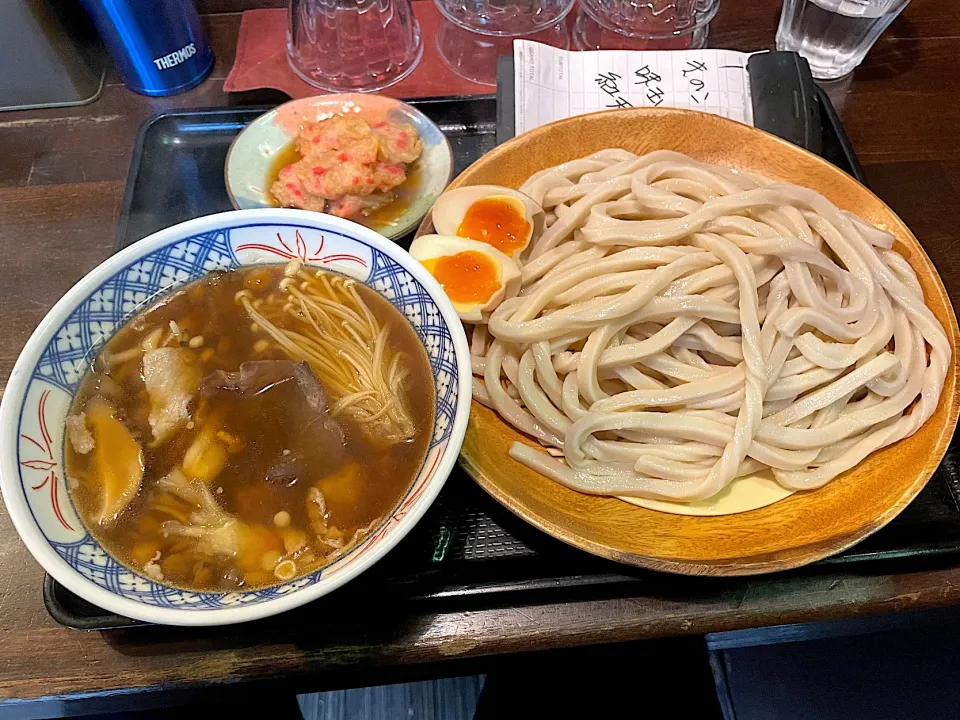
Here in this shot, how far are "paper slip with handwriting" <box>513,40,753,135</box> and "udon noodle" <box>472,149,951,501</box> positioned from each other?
459 mm

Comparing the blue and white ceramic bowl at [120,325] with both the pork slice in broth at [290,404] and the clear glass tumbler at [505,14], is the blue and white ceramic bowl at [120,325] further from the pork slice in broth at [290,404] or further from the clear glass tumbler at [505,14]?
the clear glass tumbler at [505,14]

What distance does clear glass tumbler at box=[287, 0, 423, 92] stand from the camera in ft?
7.67

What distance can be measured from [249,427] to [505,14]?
2.04 meters

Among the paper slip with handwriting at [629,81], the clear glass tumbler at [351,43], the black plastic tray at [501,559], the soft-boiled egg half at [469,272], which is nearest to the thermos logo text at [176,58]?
the clear glass tumbler at [351,43]

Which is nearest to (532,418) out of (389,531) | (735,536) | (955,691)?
(735,536)

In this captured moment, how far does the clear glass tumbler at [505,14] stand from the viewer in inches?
97.9

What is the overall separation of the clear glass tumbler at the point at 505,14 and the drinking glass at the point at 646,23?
0.36ft

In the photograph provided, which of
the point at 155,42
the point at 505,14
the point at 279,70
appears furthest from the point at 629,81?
the point at 155,42

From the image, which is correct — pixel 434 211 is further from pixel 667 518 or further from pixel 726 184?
pixel 667 518

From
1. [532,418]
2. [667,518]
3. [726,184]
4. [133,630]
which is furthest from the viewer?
[726,184]

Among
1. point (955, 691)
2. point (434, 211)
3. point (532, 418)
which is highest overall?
point (434, 211)

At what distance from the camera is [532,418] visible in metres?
1.55

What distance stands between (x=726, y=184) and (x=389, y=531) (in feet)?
4.43

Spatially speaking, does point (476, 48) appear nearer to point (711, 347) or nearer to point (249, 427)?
point (711, 347)
